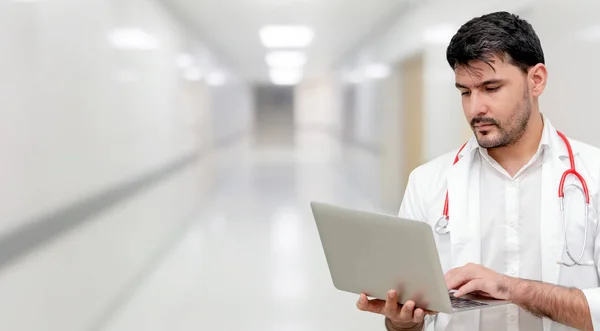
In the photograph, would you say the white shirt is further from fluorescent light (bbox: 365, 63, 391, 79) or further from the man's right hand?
fluorescent light (bbox: 365, 63, 391, 79)

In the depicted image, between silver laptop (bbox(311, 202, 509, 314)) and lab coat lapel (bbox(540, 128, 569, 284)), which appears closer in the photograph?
silver laptop (bbox(311, 202, 509, 314))

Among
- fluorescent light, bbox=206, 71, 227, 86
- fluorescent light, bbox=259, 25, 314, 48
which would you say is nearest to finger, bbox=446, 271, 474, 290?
fluorescent light, bbox=259, 25, 314, 48

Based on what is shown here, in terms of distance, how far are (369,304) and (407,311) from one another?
138 mm

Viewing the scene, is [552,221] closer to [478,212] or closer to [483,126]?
[478,212]

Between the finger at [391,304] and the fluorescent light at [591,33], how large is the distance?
2174 millimetres

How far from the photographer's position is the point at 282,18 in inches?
367

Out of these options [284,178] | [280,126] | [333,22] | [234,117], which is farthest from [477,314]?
[280,126]

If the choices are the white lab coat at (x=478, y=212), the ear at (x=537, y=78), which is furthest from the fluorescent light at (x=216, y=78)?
the ear at (x=537, y=78)

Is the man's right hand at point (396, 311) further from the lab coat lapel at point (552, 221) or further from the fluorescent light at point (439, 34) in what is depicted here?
the fluorescent light at point (439, 34)

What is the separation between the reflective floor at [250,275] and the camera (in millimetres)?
4516

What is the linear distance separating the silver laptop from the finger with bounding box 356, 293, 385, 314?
0.07 ft

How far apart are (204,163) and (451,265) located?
30.1 feet

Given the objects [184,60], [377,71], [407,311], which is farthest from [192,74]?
[407,311]

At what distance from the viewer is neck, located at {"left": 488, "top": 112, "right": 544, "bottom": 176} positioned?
1986 mm
